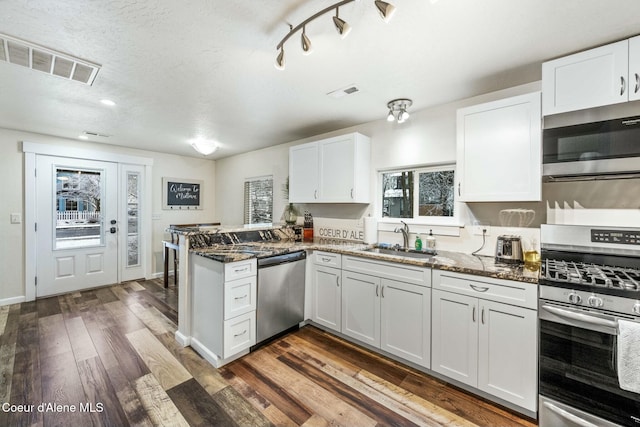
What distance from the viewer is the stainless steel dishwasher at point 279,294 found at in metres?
2.52

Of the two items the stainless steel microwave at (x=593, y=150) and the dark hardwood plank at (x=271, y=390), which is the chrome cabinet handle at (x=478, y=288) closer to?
the stainless steel microwave at (x=593, y=150)

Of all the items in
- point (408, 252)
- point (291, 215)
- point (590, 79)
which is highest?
point (590, 79)

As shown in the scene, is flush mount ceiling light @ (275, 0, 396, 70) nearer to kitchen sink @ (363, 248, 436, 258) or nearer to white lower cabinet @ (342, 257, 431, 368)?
white lower cabinet @ (342, 257, 431, 368)

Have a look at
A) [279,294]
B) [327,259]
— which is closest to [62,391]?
[279,294]

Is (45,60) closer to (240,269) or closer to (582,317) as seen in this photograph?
(240,269)

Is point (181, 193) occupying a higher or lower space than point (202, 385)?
higher

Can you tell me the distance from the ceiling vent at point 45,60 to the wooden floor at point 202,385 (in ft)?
7.71

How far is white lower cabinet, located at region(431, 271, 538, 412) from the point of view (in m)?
1.68

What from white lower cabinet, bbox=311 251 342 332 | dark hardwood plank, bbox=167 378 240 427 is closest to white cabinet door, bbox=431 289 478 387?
white lower cabinet, bbox=311 251 342 332

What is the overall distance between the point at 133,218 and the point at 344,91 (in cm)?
431

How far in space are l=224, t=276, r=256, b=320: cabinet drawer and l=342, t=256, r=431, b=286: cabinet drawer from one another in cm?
91

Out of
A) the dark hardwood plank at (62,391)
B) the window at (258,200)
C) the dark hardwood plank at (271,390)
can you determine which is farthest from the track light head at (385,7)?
the window at (258,200)

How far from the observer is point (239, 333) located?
2.34 meters

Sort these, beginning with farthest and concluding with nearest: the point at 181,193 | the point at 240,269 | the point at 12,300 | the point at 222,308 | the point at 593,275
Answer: the point at 181,193 < the point at 12,300 < the point at 240,269 < the point at 222,308 < the point at 593,275
